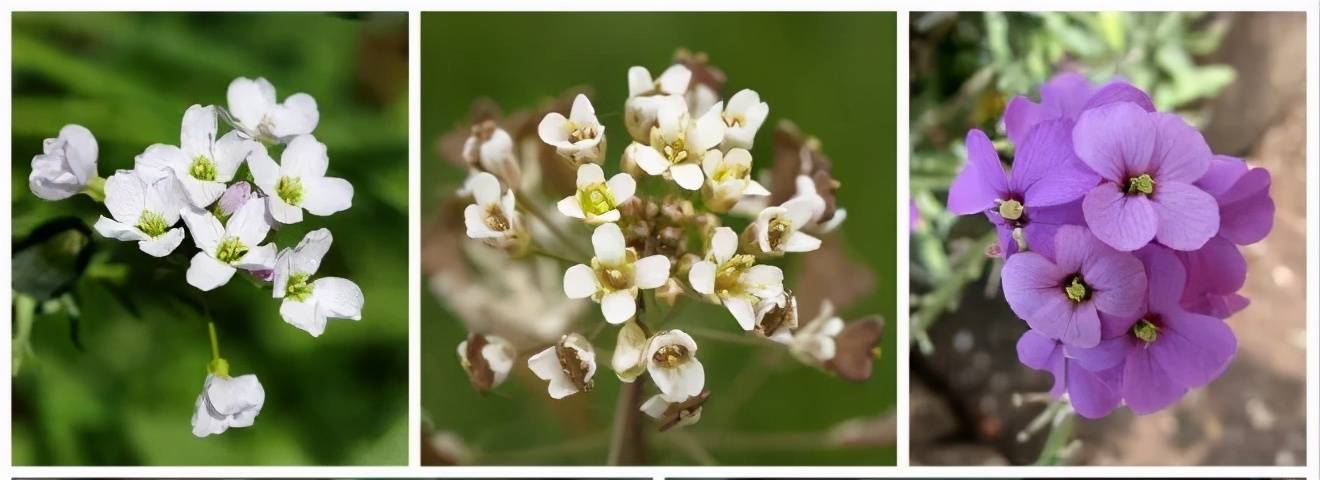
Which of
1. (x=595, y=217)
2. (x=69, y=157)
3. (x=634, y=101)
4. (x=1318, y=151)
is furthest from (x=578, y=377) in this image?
(x=1318, y=151)

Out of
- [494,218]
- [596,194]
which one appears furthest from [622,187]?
[494,218]

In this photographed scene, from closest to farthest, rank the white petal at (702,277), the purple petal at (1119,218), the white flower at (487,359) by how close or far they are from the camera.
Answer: the purple petal at (1119,218) < the white petal at (702,277) < the white flower at (487,359)

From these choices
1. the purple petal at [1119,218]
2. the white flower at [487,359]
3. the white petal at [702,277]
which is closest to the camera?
the purple petal at [1119,218]

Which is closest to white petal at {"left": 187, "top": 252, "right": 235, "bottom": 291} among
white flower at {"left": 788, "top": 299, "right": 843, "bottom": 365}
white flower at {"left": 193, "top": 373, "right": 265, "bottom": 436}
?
white flower at {"left": 193, "top": 373, "right": 265, "bottom": 436}

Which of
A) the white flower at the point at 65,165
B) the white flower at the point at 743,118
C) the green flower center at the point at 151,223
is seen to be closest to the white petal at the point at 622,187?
the white flower at the point at 743,118

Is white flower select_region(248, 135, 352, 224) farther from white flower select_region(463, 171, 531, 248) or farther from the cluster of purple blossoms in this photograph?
the cluster of purple blossoms

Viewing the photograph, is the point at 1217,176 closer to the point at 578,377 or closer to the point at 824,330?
the point at 824,330

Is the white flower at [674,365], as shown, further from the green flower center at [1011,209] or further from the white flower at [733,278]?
the green flower center at [1011,209]
